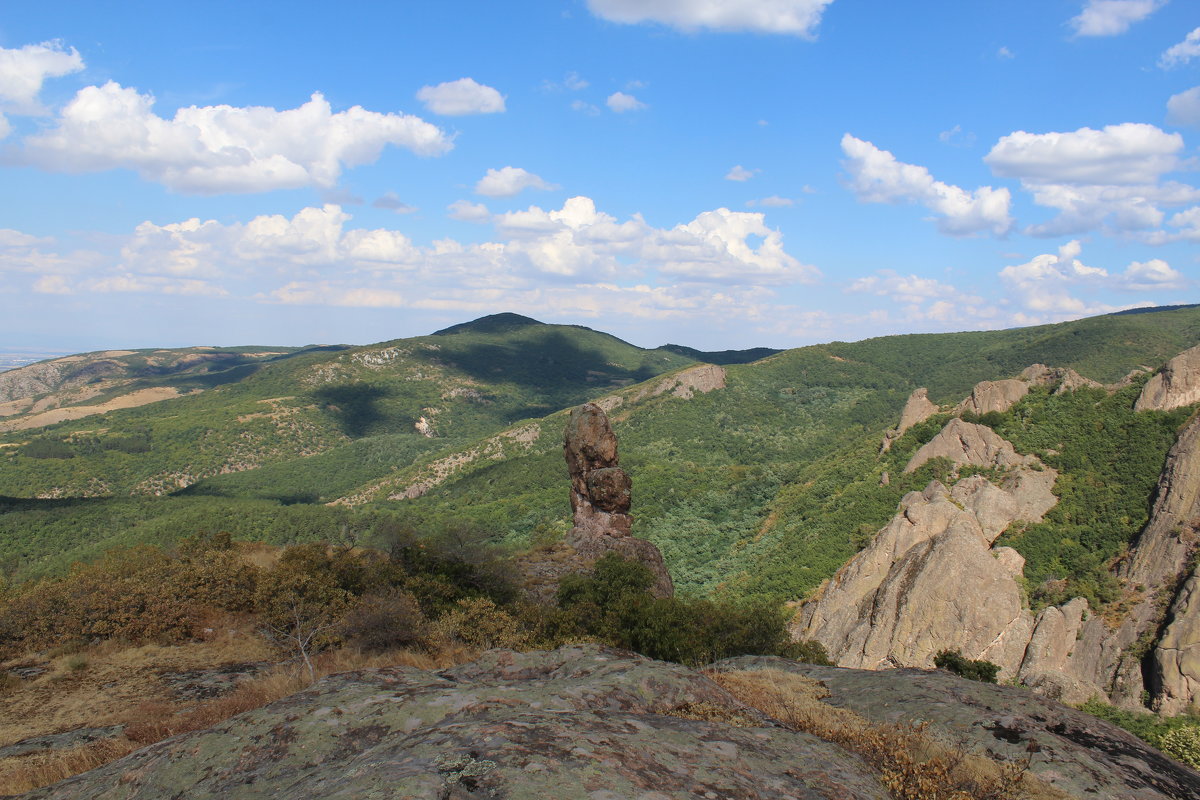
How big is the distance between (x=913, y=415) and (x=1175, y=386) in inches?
905

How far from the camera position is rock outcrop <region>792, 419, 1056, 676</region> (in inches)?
1443

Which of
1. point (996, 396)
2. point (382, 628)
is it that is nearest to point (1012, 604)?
point (996, 396)

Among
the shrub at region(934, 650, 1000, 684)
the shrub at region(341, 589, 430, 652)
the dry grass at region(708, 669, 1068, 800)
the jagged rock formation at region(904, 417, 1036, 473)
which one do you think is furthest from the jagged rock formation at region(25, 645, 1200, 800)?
the jagged rock formation at region(904, 417, 1036, 473)

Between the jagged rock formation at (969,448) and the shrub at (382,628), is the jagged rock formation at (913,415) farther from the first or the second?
the shrub at (382,628)

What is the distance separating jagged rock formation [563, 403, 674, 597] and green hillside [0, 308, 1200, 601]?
26.7 ft

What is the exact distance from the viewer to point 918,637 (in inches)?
1467

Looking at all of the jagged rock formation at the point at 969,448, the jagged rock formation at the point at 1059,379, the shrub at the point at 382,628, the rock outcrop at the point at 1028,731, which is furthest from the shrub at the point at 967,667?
the jagged rock formation at the point at 1059,379

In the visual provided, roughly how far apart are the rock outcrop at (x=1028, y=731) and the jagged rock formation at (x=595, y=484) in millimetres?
24860

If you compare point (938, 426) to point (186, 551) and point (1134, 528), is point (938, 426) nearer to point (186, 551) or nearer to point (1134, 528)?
point (1134, 528)

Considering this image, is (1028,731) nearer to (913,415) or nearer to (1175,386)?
(1175,386)

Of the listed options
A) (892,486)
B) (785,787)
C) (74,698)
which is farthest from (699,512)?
(785,787)

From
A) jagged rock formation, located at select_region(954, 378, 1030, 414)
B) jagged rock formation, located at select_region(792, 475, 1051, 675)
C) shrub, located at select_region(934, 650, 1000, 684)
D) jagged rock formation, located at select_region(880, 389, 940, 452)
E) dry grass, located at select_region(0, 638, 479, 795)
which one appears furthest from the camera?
jagged rock formation, located at select_region(880, 389, 940, 452)

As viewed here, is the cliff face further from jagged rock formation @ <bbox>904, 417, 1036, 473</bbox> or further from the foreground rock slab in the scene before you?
the foreground rock slab

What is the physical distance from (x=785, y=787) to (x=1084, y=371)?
422ft
